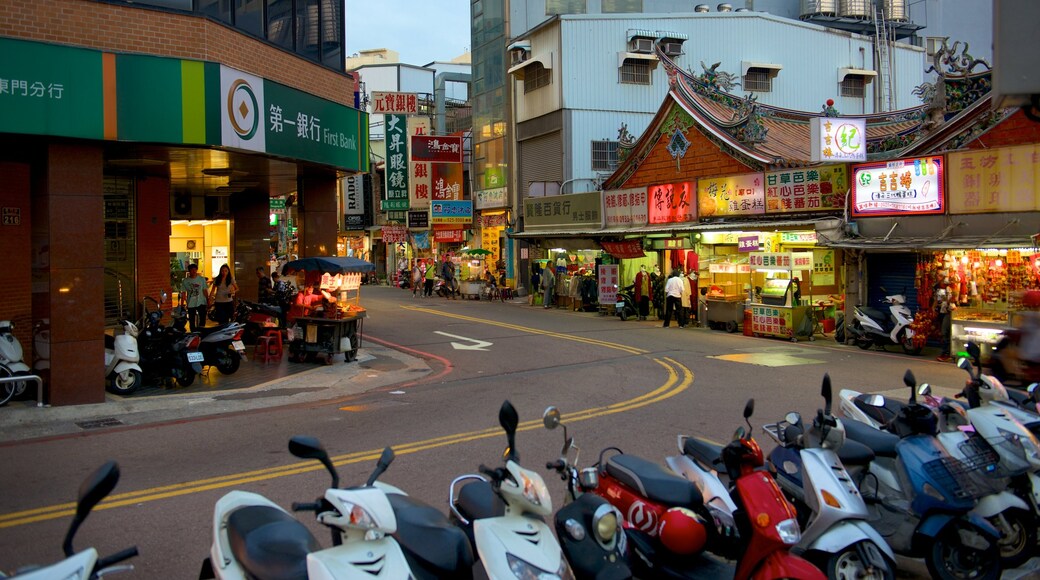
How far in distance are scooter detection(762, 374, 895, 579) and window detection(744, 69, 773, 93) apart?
109ft

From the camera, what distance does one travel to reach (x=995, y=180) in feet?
51.4

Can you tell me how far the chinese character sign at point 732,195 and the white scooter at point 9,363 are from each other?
56.8 ft

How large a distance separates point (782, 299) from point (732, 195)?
3784mm

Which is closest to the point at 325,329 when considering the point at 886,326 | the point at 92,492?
the point at 886,326

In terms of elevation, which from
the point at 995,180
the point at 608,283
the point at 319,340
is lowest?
the point at 319,340

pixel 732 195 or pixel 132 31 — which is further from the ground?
pixel 132 31

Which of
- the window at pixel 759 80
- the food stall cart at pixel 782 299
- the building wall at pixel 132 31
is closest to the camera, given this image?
the building wall at pixel 132 31

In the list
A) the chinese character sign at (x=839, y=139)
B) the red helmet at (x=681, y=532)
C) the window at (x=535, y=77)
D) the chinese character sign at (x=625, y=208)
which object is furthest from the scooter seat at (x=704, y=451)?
the window at (x=535, y=77)

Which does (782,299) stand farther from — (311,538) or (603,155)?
(311,538)

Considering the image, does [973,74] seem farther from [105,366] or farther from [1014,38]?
[105,366]

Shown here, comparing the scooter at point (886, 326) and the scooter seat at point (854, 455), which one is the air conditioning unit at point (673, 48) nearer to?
the scooter at point (886, 326)

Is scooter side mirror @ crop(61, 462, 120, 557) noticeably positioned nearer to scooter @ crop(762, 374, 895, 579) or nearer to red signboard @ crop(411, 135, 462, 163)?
scooter @ crop(762, 374, 895, 579)

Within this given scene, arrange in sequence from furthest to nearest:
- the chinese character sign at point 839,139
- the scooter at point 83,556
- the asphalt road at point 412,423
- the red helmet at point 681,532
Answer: the chinese character sign at point 839,139 < the asphalt road at point 412,423 < the red helmet at point 681,532 < the scooter at point 83,556

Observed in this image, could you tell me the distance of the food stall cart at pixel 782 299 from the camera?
19.9 metres
